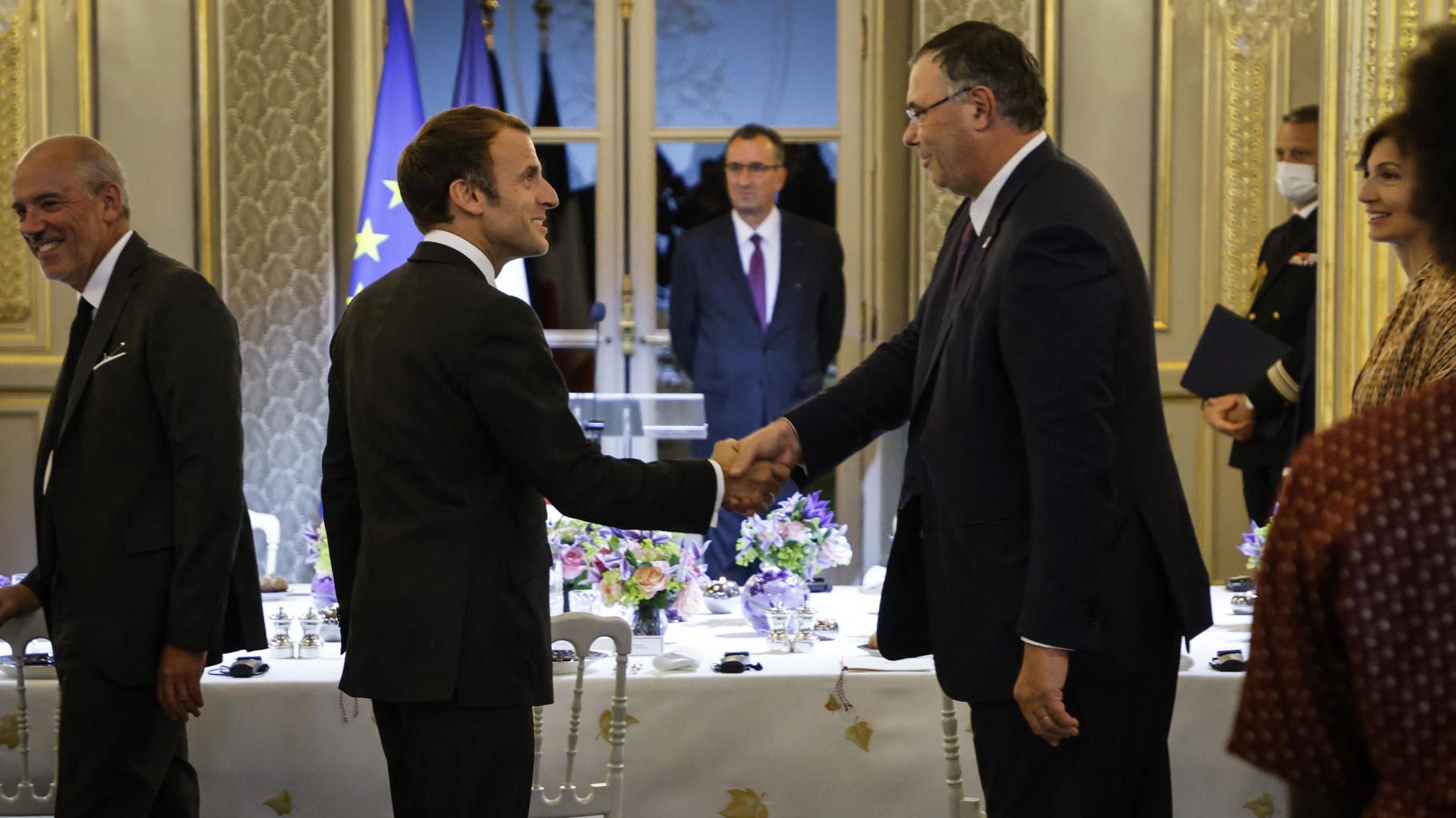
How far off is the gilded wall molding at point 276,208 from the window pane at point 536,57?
562mm

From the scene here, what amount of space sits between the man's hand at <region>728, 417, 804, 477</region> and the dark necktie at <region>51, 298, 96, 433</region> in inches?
44.2

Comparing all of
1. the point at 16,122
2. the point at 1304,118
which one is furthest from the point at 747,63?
the point at 16,122

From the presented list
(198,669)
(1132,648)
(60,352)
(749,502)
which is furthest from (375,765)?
(60,352)

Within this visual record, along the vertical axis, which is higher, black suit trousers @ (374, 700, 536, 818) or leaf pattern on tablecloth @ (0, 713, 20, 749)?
black suit trousers @ (374, 700, 536, 818)

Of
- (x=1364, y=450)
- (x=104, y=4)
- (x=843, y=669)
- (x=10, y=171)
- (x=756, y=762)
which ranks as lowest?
(x=756, y=762)

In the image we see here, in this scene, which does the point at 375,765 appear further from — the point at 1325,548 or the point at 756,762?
the point at 1325,548

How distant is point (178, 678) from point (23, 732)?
1.58 feet

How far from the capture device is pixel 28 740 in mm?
2611

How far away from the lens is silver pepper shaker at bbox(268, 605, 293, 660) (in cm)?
287

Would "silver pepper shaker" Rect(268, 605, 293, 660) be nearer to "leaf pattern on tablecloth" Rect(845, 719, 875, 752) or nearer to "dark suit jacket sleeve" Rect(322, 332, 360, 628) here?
"dark suit jacket sleeve" Rect(322, 332, 360, 628)

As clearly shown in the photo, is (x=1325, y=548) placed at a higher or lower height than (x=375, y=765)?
higher

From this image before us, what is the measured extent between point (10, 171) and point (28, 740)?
13.3ft

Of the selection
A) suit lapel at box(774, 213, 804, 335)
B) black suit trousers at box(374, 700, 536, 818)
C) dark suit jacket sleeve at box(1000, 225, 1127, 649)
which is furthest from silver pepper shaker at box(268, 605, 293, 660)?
suit lapel at box(774, 213, 804, 335)

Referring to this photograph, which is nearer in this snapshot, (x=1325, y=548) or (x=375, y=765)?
(x=1325, y=548)
